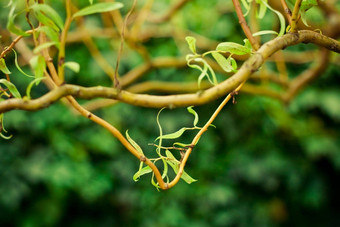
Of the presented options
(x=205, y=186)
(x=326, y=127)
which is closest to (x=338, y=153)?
(x=326, y=127)

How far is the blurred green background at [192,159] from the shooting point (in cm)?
212

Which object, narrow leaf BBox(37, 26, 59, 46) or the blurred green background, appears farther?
the blurred green background

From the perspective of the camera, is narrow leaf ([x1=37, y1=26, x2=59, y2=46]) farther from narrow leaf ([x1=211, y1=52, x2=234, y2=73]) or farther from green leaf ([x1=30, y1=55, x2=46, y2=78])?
narrow leaf ([x1=211, y1=52, x2=234, y2=73])

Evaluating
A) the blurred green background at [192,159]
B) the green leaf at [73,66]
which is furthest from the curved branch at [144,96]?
the blurred green background at [192,159]

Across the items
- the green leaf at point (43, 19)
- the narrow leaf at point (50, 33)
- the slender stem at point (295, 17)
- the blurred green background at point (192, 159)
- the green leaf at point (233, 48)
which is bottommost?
the blurred green background at point (192, 159)

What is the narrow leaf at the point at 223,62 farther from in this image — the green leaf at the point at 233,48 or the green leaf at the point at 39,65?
the green leaf at the point at 39,65

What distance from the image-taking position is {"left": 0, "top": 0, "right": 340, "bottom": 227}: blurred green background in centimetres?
212

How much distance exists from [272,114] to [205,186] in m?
0.57

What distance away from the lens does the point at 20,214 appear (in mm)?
2119

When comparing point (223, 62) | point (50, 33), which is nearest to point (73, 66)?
point (50, 33)

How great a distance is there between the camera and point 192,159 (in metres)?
2.29

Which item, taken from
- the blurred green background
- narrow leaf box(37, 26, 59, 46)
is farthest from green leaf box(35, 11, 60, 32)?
the blurred green background

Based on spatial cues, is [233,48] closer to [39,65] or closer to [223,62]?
[223,62]

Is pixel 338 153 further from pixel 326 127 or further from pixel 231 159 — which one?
pixel 231 159
